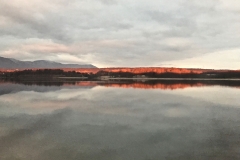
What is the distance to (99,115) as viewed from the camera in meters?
13.2

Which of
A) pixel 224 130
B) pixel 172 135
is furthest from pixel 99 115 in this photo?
pixel 224 130

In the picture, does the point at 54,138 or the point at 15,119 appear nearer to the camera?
the point at 54,138

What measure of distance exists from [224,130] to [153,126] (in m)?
3.05

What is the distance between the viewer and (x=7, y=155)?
6.80 m

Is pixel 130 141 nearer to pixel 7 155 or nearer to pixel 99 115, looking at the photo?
pixel 7 155

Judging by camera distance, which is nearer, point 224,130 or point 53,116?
point 224,130

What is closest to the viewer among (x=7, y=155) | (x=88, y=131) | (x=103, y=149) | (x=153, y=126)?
(x=7, y=155)

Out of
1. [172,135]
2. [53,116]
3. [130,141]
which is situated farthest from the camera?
[53,116]

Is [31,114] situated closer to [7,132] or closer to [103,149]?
[7,132]

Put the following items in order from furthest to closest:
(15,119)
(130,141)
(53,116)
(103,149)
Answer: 1. (53,116)
2. (15,119)
3. (130,141)
4. (103,149)

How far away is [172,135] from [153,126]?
1.58 metres

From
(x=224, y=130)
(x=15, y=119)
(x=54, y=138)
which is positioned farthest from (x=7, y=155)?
(x=224, y=130)

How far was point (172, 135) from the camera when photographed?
9.04m

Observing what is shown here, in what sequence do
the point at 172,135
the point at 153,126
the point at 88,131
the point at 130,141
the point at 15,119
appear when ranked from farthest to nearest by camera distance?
the point at 15,119, the point at 153,126, the point at 88,131, the point at 172,135, the point at 130,141
